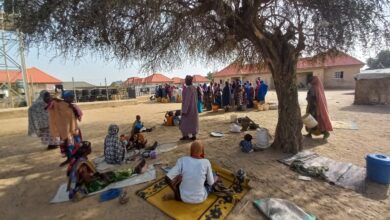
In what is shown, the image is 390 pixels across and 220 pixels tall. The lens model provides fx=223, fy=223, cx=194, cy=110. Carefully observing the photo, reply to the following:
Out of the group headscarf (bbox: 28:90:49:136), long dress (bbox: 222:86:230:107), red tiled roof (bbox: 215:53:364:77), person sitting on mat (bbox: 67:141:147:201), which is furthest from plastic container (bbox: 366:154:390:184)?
long dress (bbox: 222:86:230:107)

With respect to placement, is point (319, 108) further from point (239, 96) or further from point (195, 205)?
point (239, 96)

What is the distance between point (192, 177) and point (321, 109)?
4781mm

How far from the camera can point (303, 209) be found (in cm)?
309

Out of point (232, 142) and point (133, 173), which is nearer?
point (133, 173)

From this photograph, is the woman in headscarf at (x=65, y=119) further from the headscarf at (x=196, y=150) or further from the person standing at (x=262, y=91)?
the person standing at (x=262, y=91)

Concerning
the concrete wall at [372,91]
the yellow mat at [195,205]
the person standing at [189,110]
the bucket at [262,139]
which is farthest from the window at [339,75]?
the yellow mat at [195,205]

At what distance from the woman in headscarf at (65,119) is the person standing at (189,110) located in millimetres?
2693

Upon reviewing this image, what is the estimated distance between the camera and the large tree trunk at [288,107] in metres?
5.16

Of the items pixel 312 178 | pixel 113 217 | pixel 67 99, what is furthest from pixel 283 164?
pixel 67 99

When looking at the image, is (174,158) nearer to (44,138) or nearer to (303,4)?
(44,138)

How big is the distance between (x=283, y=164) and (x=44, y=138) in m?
6.25

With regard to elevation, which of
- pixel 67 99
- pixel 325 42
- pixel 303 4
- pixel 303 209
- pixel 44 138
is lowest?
pixel 303 209

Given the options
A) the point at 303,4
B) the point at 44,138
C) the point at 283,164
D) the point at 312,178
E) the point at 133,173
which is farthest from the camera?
the point at 44,138

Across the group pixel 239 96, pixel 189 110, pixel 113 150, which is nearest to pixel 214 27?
pixel 189 110
